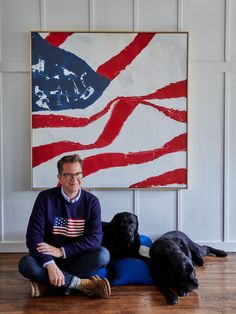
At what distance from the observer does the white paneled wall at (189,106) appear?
357 centimetres

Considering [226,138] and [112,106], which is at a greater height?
[112,106]

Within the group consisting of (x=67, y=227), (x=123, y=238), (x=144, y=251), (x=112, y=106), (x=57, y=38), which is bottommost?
(x=144, y=251)

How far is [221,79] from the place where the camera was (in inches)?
143

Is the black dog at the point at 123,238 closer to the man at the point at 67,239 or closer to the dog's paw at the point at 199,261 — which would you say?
the man at the point at 67,239

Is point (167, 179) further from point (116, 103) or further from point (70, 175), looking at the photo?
point (70, 175)

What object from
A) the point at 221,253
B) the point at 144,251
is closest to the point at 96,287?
the point at 144,251

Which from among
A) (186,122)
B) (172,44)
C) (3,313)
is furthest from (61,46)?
(3,313)

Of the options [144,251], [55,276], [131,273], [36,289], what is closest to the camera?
[55,276]

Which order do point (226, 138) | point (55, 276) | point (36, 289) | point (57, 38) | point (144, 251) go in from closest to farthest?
point (55, 276), point (36, 289), point (144, 251), point (57, 38), point (226, 138)

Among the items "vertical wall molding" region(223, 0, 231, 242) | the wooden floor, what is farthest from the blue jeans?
"vertical wall molding" region(223, 0, 231, 242)

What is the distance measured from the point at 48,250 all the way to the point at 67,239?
17 centimetres

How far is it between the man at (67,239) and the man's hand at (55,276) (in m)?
0.01

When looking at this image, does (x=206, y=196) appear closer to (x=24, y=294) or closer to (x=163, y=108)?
(x=163, y=108)

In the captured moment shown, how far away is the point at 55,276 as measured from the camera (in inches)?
96.7
